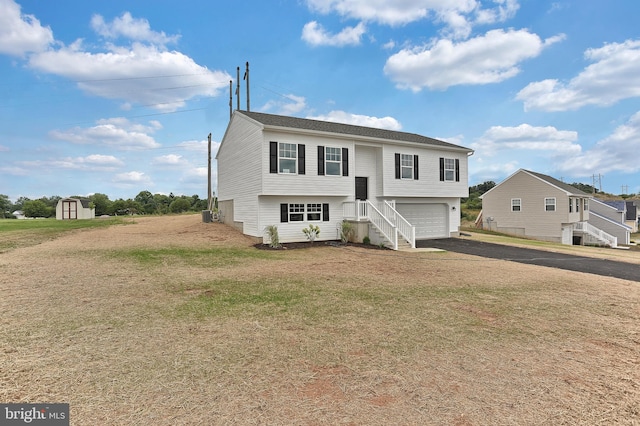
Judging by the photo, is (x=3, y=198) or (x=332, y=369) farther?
(x=3, y=198)

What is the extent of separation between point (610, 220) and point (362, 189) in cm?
3291

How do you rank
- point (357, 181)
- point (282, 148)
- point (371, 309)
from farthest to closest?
point (357, 181) → point (282, 148) → point (371, 309)

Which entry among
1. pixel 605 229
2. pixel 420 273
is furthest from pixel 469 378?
pixel 605 229

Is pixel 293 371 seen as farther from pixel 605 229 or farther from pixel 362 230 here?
pixel 605 229

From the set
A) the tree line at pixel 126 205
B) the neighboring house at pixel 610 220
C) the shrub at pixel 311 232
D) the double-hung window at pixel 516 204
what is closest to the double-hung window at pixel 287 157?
the shrub at pixel 311 232

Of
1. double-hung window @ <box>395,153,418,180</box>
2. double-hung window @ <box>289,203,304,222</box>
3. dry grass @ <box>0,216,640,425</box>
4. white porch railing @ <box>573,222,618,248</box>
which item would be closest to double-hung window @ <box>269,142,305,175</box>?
double-hung window @ <box>289,203,304,222</box>

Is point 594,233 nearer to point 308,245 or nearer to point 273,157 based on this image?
point 308,245

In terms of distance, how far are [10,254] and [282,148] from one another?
11.0 metres

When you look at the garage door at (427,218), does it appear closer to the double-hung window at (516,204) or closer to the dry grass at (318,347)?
the dry grass at (318,347)

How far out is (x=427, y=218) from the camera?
20609 mm

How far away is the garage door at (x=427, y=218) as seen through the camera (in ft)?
65.6

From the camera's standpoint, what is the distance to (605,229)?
34.3 m

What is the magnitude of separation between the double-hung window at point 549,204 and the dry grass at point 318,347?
2342cm

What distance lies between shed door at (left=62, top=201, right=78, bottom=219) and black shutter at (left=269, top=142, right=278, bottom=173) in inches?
1392
